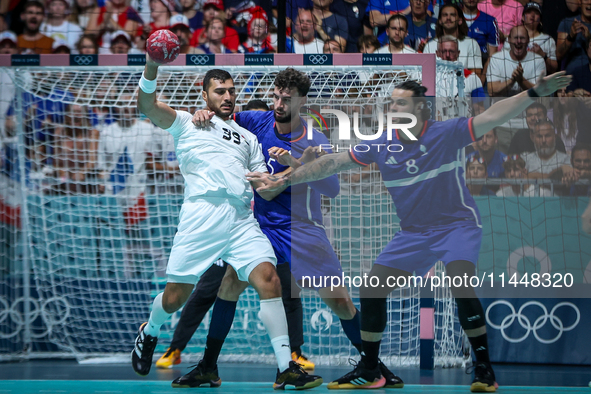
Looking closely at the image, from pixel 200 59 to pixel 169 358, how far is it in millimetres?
2628

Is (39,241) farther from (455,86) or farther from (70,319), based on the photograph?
(455,86)

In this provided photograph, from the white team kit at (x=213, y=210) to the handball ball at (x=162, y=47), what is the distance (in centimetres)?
51

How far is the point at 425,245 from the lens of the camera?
440 cm

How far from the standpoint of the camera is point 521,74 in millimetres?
6695

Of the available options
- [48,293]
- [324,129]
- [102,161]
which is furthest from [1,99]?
[324,129]

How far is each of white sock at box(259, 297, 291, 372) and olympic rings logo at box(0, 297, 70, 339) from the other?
280cm

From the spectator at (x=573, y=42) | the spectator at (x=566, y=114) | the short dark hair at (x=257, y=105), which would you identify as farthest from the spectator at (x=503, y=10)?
the short dark hair at (x=257, y=105)

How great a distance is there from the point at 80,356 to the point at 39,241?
1196 mm

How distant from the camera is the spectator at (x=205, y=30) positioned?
771 cm

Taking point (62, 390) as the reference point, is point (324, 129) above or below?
above

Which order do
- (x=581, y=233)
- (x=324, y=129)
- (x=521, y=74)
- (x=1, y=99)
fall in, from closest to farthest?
(x=324, y=129) → (x=581, y=233) → (x=1, y=99) → (x=521, y=74)

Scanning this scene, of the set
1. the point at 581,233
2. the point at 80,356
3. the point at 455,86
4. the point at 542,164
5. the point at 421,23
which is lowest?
the point at 80,356

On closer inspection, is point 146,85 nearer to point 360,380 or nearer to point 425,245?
point 425,245

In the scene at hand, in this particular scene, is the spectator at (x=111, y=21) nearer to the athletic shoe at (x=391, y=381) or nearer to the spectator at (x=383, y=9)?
the spectator at (x=383, y=9)
